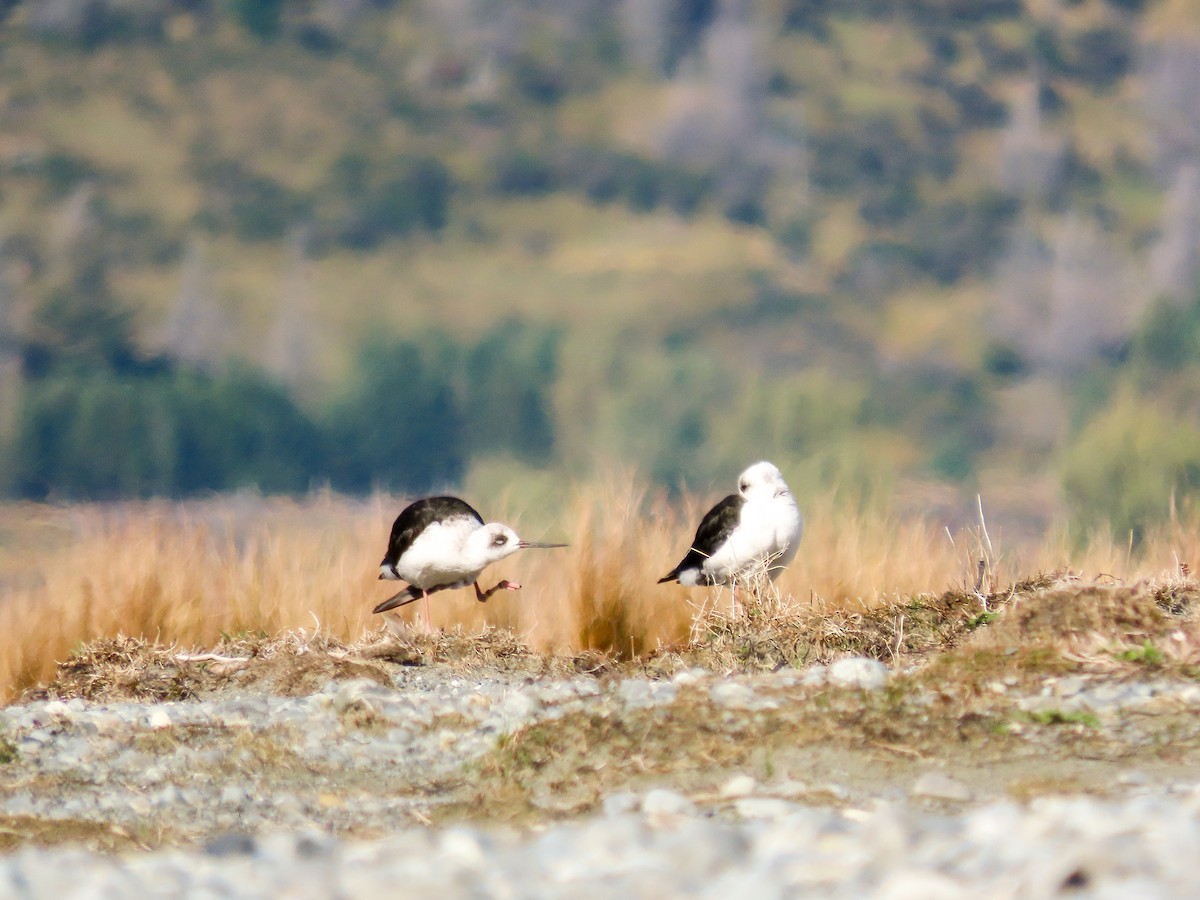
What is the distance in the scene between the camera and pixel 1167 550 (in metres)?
10.1

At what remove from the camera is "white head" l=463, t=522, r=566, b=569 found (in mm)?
9125

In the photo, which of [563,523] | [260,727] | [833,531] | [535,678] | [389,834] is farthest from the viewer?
[833,531]

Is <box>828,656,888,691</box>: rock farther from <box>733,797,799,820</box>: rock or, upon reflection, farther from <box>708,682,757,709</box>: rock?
<box>733,797,799,820</box>: rock

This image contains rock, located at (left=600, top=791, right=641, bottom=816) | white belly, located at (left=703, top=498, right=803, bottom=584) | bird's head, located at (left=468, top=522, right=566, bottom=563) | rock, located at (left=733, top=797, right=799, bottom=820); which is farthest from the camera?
bird's head, located at (left=468, top=522, right=566, bottom=563)

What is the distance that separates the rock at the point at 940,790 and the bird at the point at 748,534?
3710 millimetres

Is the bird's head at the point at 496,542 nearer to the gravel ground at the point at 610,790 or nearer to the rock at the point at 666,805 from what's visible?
the gravel ground at the point at 610,790

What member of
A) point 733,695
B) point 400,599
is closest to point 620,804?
point 733,695

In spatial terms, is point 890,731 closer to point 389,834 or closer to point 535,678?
point 389,834

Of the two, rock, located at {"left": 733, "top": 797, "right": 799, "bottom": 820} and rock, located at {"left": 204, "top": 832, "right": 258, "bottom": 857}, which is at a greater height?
rock, located at {"left": 204, "top": 832, "right": 258, "bottom": 857}

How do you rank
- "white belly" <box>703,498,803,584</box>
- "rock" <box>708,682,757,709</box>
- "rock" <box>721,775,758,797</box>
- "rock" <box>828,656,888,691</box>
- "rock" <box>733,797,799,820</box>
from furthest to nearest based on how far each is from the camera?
"white belly" <box>703,498,803,584</box>, "rock" <box>828,656,888,691</box>, "rock" <box>708,682,757,709</box>, "rock" <box>721,775,758,797</box>, "rock" <box>733,797,799,820</box>

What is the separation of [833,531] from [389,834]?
20.3 feet

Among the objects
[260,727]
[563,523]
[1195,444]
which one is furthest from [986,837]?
[1195,444]

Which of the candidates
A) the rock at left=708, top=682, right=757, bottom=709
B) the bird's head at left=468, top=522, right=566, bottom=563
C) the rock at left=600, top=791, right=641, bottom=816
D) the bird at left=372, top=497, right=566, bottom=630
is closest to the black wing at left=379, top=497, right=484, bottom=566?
the bird at left=372, top=497, right=566, bottom=630

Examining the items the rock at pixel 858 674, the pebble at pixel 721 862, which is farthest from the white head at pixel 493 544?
the pebble at pixel 721 862
